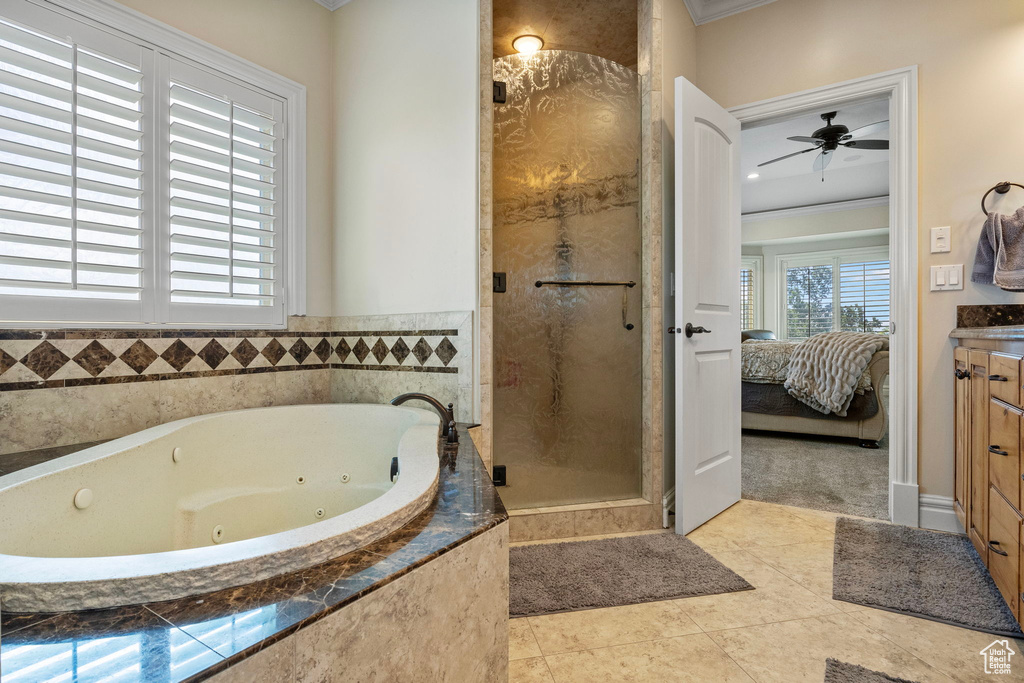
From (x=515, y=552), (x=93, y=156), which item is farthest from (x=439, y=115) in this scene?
(x=515, y=552)

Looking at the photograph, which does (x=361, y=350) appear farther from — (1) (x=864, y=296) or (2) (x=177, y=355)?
(1) (x=864, y=296)

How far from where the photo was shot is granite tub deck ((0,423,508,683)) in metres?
0.55

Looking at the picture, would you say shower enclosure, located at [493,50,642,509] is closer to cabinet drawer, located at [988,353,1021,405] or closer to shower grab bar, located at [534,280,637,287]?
shower grab bar, located at [534,280,637,287]

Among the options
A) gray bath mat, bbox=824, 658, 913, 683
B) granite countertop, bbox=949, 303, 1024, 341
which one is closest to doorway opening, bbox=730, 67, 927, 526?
granite countertop, bbox=949, 303, 1024, 341

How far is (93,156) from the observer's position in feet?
5.60

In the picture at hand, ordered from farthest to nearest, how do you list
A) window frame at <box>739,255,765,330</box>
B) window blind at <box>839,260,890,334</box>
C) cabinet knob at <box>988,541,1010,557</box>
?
window frame at <box>739,255,765,330</box>, window blind at <box>839,260,890,334</box>, cabinet knob at <box>988,541,1010,557</box>

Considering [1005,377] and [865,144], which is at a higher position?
[865,144]

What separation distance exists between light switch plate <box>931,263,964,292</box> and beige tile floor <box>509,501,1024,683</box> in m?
1.38

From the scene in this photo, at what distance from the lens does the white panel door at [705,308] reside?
2.19 meters

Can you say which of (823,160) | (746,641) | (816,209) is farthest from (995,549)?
(816,209)

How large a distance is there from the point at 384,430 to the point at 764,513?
190cm

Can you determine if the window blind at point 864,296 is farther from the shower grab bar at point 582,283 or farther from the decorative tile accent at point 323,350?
the decorative tile accent at point 323,350

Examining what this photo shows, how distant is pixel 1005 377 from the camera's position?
1.39 m

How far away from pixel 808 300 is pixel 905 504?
19.4 feet
